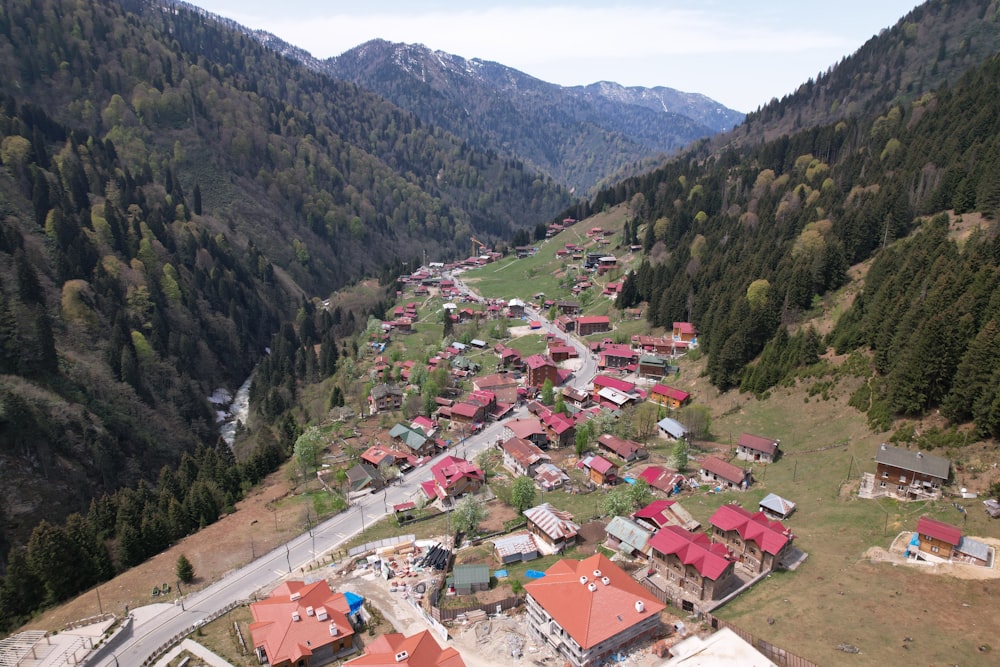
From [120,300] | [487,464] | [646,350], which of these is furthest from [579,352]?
[120,300]

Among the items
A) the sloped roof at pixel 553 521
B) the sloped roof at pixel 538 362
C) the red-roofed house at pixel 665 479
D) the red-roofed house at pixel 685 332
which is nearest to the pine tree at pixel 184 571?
the sloped roof at pixel 553 521

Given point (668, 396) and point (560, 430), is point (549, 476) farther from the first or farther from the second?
point (668, 396)

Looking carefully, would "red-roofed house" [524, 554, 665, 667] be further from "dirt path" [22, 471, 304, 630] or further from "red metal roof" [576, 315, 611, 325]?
"red metal roof" [576, 315, 611, 325]

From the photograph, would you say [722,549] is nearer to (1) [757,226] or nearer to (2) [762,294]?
(2) [762,294]

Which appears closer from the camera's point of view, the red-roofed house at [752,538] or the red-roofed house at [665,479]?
the red-roofed house at [752,538]

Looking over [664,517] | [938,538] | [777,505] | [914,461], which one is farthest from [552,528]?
[914,461]

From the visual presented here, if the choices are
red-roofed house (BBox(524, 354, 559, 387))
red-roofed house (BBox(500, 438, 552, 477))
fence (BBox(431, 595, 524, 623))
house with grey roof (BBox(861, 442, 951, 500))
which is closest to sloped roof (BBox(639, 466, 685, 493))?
red-roofed house (BBox(500, 438, 552, 477))

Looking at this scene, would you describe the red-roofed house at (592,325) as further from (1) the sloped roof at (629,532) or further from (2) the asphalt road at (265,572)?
(1) the sloped roof at (629,532)
